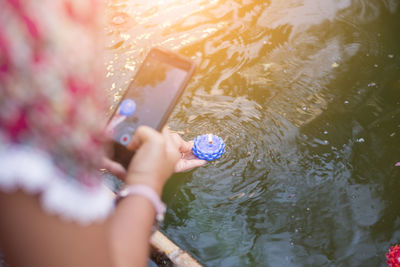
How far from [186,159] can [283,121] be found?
772 mm

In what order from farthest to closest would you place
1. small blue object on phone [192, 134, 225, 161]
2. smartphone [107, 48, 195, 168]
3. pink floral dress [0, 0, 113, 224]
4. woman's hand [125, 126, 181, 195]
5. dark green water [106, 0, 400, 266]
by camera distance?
small blue object on phone [192, 134, 225, 161]
dark green water [106, 0, 400, 266]
smartphone [107, 48, 195, 168]
woman's hand [125, 126, 181, 195]
pink floral dress [0, 0, 113, 224]

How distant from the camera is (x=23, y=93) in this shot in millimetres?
498

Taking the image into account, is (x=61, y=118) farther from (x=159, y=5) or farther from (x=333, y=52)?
(x=159, y=5)

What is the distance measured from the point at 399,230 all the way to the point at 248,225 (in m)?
0.85

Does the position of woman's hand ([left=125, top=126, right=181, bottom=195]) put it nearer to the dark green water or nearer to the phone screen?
the phone screen

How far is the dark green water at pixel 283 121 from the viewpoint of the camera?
6.46 feet

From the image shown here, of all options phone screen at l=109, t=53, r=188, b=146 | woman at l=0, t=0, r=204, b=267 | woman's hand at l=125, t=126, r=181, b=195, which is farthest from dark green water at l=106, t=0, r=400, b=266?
woman at l=0, t=0, r=204, b=267

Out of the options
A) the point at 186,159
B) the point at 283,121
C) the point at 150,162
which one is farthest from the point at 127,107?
the point at 283,121

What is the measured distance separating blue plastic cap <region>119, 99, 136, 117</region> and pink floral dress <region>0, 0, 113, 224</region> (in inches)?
30.9

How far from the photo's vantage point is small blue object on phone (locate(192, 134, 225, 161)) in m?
2.10

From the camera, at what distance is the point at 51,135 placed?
0.54 meters

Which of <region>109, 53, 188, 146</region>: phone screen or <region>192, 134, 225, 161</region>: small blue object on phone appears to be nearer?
<region>109, 53, 188, 146</region>: phone screen

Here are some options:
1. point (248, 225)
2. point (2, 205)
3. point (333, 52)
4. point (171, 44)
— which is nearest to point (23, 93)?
point (2, 205)

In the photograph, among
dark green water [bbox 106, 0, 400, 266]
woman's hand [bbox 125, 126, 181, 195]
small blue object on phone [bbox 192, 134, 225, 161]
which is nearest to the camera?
woman's hand [bbox 125, 126, 181, 195]
